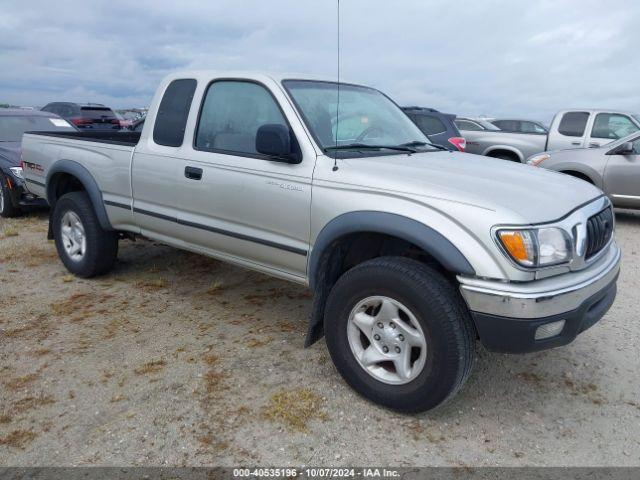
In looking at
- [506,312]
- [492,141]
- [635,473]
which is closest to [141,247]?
[506,312]

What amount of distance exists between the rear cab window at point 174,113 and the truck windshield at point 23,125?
493 centimetres

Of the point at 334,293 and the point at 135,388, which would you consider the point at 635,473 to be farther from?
the point at 135,388

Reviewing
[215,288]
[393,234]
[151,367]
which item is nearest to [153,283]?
[215,288]

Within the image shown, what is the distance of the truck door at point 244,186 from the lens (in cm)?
340

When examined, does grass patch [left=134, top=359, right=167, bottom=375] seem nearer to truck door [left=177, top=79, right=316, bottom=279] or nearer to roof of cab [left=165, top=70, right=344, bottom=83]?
truck door [left=177, top=79, right=316, bottom=279]

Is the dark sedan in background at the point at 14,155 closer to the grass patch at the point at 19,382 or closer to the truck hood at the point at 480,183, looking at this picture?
the grass patch at the point at 19,382

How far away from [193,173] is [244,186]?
20.7 inches

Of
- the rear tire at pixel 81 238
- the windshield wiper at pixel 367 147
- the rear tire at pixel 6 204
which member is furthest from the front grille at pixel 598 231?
the rear tire at pixel 6 204

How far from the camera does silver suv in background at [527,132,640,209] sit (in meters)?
8.12

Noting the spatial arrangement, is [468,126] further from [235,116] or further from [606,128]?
[235,116]

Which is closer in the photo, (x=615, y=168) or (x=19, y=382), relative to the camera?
(x=19, y=382)

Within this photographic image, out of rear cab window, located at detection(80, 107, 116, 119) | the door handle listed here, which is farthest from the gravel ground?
rear cab window, located at detection(80, 107, 116, 119)

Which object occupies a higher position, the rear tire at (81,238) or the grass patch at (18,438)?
the rear tire at (81,238)

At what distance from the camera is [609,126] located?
420 inches
